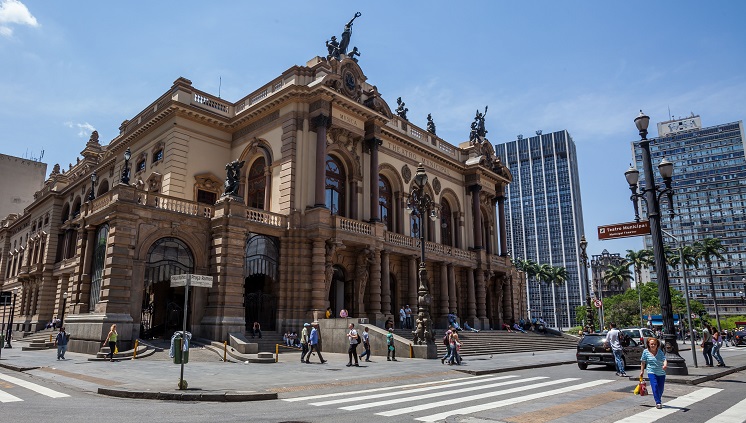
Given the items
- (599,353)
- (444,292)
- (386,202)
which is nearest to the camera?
(599,353)

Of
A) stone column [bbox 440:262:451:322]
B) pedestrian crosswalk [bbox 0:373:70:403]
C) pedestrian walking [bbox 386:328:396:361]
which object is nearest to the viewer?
pedestrian crosswalk [bbox 0:373:70:403]

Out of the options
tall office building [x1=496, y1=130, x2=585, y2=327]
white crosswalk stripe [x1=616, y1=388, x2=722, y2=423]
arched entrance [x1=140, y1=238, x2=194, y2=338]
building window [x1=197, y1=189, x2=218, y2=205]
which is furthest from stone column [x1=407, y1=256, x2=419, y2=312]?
tall office building [x1=496, y1=130, x2=585, y2=327]

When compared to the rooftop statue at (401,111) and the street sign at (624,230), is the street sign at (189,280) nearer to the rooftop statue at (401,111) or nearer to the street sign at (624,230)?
the street sign at (624,230)

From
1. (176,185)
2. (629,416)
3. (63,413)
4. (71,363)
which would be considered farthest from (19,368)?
(629,416)

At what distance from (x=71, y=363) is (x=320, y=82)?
18.8 metres

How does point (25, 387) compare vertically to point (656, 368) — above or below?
below

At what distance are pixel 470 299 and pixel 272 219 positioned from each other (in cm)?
1907

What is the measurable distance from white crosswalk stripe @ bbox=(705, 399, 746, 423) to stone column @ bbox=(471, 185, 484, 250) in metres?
32.3

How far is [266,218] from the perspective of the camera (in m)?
28.3

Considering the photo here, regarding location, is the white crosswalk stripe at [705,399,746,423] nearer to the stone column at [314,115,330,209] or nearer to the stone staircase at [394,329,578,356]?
the stone staircase at [394,329,578,356]

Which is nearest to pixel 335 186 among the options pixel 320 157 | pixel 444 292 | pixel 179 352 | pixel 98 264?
pixel 320 157

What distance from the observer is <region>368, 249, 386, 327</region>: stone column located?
101ft

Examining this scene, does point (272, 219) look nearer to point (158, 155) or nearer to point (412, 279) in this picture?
point (158, 155)

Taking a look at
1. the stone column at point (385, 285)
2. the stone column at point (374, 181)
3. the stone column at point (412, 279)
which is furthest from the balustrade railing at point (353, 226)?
the stone column at point (412, 279)
